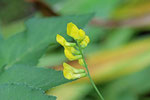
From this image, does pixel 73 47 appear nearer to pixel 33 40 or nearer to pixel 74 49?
pixel 74 49

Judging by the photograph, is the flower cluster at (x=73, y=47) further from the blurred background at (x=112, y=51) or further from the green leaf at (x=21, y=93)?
the blurred background at (x=112, y=51)

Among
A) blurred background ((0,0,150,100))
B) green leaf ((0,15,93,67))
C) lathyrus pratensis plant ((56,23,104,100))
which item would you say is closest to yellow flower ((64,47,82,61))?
lathyrus pratensis plant ((56,23,104,100))

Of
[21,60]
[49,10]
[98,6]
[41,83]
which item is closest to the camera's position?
[41,83]

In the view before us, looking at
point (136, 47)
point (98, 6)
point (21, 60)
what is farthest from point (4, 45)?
point (98, 6)

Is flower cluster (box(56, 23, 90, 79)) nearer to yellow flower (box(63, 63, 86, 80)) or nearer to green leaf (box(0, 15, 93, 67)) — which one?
yellow flower (box(63, 63, 86, 80))

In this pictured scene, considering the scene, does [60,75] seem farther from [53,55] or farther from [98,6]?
[98,6]

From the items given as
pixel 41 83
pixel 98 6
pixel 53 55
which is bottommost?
pixel 41 83

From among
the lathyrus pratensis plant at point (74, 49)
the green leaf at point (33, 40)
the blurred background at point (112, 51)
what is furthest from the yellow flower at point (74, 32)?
the blurred background at point (112, 51)
